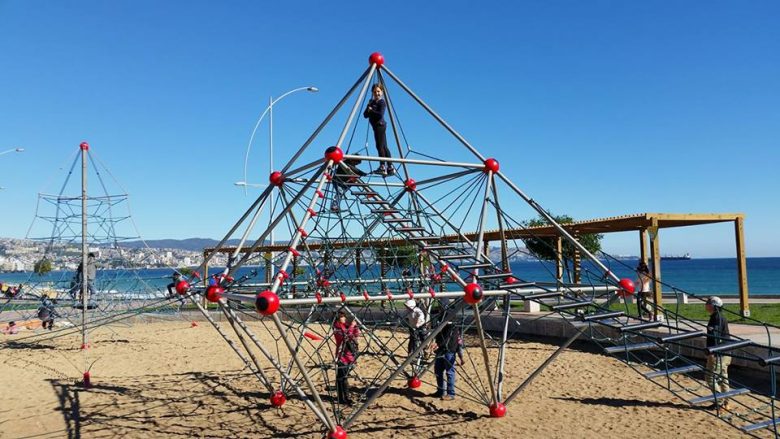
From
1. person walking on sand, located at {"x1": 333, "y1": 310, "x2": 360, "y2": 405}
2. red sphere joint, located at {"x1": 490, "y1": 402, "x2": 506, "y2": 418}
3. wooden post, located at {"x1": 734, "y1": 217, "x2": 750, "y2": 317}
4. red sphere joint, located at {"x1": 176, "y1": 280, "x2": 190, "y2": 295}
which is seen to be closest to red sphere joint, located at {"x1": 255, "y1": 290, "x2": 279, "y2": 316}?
red sphere joint, located at {"x1": 176, "y1": 280, "x2": 190, "y2": 295}

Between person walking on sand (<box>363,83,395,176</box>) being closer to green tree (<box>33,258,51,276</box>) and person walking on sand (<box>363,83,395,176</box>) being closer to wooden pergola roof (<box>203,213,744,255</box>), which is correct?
wooden pergola roof (<box>203,213,744,255</box>)

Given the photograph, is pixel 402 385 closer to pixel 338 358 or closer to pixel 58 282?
pixel 338 358

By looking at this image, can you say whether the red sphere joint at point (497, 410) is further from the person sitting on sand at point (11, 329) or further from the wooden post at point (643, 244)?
the person sitting on sand at point (11, 329)

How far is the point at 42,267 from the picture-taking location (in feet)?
46.4

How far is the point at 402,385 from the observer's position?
31.3 feet

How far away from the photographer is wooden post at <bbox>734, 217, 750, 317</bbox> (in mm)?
14250

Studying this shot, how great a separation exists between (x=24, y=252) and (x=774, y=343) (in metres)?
18.8

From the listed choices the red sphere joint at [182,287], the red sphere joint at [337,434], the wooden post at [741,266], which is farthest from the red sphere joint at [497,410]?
the wooden post at [741,266]

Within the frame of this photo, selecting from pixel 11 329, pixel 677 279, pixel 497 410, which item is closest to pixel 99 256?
pixel 11 329

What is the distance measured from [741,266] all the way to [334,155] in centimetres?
1235

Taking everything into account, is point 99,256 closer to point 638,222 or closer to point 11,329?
point 11,329

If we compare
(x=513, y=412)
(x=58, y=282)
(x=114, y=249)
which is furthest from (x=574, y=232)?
(x=58, y=282)

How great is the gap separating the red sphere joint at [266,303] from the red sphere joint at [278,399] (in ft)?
12.3

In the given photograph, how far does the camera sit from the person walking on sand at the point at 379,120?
8.21 m
